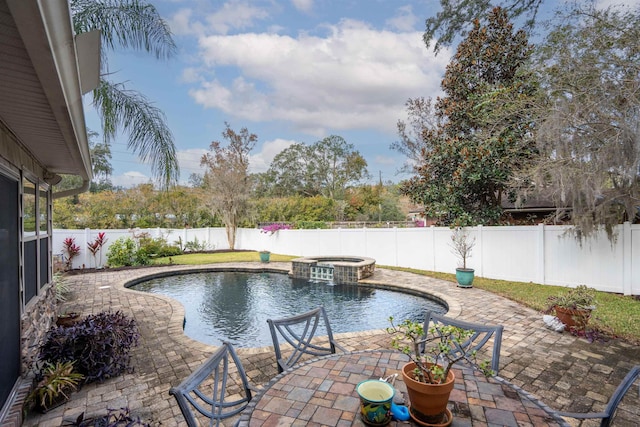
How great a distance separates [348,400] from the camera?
75.4 inches

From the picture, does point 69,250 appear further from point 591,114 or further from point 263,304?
point 591,114

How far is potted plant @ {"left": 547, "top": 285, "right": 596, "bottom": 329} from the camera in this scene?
15.8 feet

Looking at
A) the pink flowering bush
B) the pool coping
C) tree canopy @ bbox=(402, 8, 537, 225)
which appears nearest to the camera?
the pool coping

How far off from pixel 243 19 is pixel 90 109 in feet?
23.2

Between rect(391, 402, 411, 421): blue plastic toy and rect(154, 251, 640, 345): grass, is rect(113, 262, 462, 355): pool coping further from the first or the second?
rect(391, 402, 411, 421): blue plastic toy

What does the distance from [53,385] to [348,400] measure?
9.77 feet

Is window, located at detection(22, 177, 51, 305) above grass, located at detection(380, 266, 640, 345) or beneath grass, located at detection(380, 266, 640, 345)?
above

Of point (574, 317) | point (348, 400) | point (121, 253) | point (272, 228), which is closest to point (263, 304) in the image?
point (574, 317)

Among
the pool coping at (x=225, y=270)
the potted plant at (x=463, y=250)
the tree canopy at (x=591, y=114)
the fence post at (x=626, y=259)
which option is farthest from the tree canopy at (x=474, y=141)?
the pool coping at (x=225, y=270)

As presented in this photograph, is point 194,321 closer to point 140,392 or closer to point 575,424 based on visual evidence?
point 140,392

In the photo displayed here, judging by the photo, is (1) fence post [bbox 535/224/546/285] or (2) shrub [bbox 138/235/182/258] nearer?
(1) fence post [bbox 535/224/546/285]

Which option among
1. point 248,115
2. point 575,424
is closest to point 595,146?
point 575,424

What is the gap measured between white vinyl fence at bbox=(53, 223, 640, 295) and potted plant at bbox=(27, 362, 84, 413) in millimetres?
9500

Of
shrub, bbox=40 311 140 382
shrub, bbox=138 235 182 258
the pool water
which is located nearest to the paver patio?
shrub, bbox=40 311 140 382
